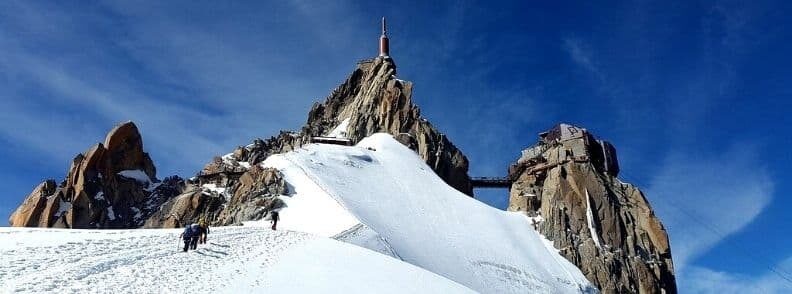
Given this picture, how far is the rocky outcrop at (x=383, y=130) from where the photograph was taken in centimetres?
9294

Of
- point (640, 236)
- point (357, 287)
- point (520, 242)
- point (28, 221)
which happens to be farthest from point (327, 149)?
point (357, 287)

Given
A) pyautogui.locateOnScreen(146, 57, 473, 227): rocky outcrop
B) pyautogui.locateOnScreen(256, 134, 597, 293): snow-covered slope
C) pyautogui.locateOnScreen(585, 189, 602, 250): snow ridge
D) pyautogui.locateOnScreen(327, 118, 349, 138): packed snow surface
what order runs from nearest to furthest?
1. pyautogui.locateOnScreen(256, 134, 597, 293): snow-covered slope
2. pyautogui.locateOnScreen(146, 57, 473, 227): rocky outcrop
3. pyautogui.locateOnScreen(585, 189, 602, 250): snow ridge
4. pyautogui.locateOnScreen(327, 118, 349, 138): packed snow surface

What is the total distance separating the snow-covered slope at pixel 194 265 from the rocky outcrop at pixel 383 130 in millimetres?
52621

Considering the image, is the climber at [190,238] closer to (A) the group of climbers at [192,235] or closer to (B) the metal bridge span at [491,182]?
(A) the group of climbers at [192,235]

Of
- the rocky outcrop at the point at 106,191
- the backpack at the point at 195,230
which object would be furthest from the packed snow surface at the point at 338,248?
the rocky outcrop at the point at 106,191

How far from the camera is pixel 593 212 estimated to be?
83.1m

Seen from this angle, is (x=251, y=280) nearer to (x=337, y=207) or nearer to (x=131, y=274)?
(x=131, y=274)

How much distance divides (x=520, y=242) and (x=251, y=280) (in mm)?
49610

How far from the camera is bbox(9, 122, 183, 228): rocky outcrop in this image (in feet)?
262

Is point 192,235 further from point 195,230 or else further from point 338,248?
point 338,248

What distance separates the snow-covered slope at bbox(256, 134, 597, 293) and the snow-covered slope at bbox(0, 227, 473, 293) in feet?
36.8

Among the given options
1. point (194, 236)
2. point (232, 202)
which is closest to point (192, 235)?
point (194, 236)

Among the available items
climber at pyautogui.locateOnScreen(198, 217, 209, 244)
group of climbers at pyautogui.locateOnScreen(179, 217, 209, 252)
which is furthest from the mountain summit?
group of climbers at pyautogui.locateOnScreen(179, 217, 209, 252)

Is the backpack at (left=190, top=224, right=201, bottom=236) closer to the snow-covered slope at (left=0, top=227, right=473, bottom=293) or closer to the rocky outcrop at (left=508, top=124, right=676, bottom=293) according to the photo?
the snow-covered slope at (left=0, top=227, right=473, bottom=293)
